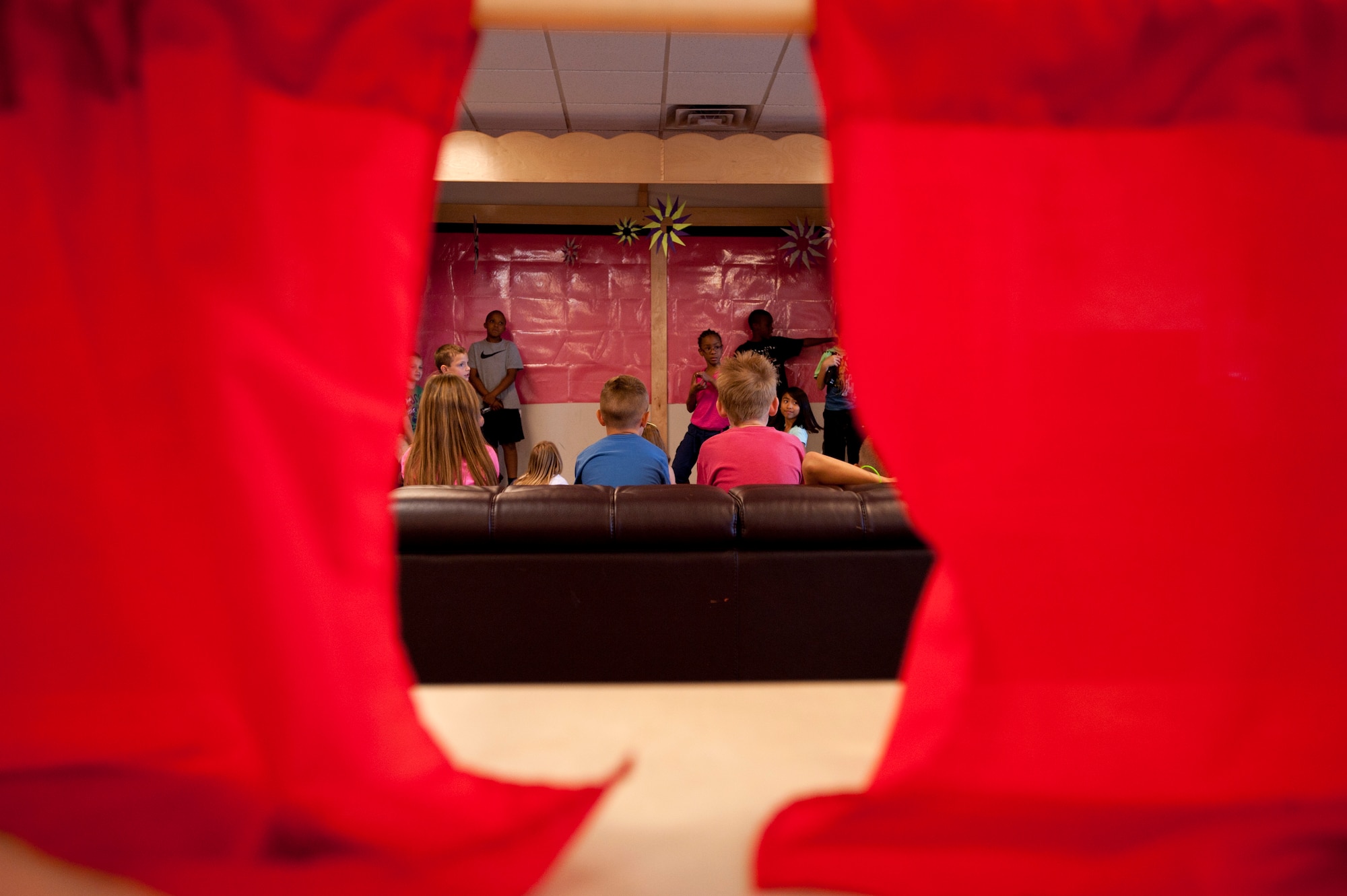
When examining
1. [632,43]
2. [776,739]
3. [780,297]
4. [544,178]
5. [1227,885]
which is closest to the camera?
[1227,885]

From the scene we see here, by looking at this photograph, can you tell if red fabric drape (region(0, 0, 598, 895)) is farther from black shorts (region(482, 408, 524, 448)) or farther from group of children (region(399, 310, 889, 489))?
black shorts (region(482, 408, 524, 448))

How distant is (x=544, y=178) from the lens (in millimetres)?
4355

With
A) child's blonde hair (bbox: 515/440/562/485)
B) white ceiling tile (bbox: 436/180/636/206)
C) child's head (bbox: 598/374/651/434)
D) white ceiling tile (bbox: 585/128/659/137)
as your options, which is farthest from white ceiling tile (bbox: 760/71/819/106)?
child's blonde hair (bbox: 515/440/562/485)

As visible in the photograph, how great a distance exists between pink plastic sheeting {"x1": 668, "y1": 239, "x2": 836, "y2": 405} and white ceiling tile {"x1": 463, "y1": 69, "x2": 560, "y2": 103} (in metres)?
1.70

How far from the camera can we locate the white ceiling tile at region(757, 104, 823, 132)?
447 centimetres

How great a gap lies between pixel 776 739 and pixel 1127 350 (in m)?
0.35

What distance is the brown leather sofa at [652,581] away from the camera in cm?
173

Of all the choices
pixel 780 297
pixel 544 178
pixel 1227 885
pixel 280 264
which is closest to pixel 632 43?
pixel 544 178

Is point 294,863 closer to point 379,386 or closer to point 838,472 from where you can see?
point 379,386

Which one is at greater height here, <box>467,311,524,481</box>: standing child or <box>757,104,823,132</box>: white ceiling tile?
<box>757,104,823,132</box>: white ceiling tile

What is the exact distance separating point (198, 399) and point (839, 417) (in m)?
4.97

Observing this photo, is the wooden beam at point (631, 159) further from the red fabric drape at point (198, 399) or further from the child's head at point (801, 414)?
the red fabric drape at point (198, 399)

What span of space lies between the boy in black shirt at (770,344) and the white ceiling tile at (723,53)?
1.93m

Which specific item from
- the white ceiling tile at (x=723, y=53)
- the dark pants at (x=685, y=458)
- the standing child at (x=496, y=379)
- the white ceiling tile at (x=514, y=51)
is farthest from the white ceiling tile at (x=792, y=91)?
the standing child at (x=496, y=379)
